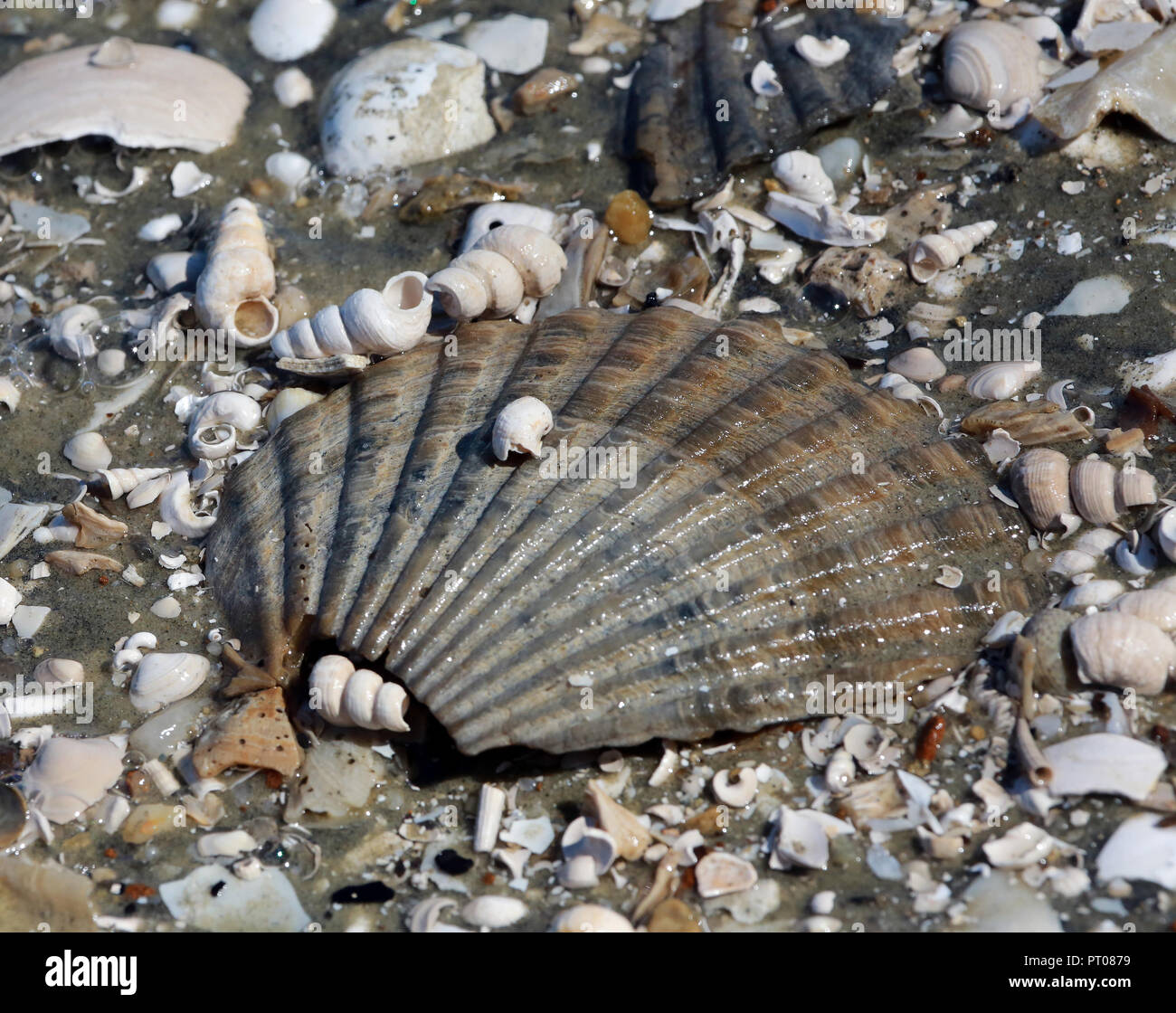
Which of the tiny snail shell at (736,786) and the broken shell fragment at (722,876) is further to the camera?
the tiny snail shell at (736,786)

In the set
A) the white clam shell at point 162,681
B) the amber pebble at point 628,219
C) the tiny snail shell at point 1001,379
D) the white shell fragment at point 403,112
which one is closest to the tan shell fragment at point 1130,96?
the tiny snail shell at point 1001,379

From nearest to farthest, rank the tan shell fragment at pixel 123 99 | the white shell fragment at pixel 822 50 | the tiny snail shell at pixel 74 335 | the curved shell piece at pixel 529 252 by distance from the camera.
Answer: the curved shell piece at pixel 529 252 < the tiny snail shell at pixel 74 335 < the white shell fragment at pixel 822 50 < the tan shell fragment at pixel 123 99

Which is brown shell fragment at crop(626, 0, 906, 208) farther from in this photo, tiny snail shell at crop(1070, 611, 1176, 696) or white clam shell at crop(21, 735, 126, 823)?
white clam shell at crop(21, 735, 126, 823)

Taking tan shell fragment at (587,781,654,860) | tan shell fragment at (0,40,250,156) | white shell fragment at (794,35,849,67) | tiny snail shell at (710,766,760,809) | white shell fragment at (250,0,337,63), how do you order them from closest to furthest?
tan shell fragment at (587,781,654,860), tiny snail shell at (710,766,760,809), white shell fragment at (794,35,849,67), tan shell fragment at (0,40,250,156), white shell fragment at (250,0,337,63)

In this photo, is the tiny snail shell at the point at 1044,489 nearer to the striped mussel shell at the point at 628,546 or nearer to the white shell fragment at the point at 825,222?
the striped mussel shell at the point at 628,546

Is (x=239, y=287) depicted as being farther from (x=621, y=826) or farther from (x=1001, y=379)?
(x=1001, y=379)

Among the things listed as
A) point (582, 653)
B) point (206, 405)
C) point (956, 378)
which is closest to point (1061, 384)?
point (956, 378)

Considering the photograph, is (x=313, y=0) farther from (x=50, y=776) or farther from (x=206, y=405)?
(x=50, y=776)

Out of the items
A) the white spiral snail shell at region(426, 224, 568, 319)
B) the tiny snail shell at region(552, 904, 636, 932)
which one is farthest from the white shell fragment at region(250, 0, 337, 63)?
the tiny snail shell at region(552, 904, 636, 932)
